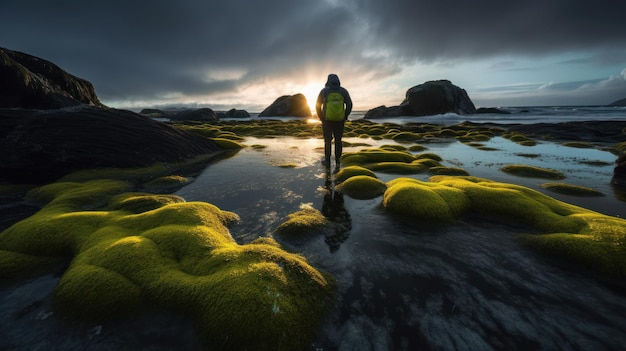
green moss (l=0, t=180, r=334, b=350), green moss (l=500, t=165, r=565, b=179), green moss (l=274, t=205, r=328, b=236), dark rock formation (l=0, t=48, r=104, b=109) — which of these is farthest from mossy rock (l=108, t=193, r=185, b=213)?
green moss (l=500, t=165, r=565, b=179)

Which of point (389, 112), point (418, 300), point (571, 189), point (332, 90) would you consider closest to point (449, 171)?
point (571, 189)

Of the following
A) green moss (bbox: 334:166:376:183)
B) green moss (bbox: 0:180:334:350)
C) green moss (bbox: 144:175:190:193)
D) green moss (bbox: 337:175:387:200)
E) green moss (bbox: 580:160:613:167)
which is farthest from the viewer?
green moss (bbox: 580:160:613:167)

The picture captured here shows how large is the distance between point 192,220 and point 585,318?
9.13m

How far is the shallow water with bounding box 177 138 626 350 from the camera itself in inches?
172

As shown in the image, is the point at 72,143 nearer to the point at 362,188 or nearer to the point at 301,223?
the point at 301,223

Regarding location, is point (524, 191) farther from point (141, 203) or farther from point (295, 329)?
point (141, 203)

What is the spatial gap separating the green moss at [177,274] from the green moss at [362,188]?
19.6 feet

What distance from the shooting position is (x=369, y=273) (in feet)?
20.2

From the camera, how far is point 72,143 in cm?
1459

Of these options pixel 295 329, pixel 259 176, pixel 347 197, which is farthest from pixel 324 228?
pixel 259 176

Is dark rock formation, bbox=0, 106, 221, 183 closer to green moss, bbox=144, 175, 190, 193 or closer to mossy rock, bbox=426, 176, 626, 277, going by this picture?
green moss, bbox=144, 175, 190, 193

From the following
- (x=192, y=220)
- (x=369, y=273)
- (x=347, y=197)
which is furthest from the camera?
(x=347, y=197)

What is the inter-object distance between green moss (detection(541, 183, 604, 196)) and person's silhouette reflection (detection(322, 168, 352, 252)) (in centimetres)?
1056

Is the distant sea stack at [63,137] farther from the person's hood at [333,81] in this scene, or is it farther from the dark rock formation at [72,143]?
the person's hood at [333,81]
